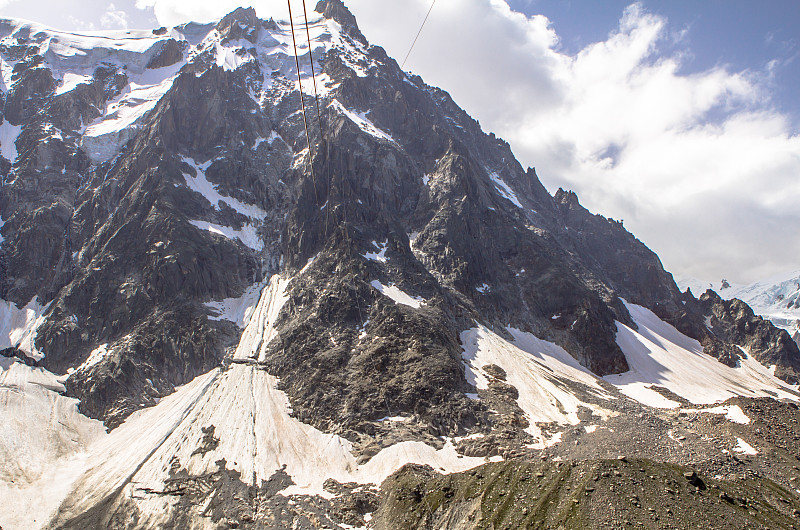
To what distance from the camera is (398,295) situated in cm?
9975

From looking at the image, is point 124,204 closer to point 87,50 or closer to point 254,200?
point 254,200

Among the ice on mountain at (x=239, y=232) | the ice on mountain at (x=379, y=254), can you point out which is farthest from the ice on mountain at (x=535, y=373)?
the ice on mountain at (x=239, y=232)

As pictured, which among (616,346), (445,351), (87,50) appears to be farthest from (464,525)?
(87,50)

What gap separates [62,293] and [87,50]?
10571cm

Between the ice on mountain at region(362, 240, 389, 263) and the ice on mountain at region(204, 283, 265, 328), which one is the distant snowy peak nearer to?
the ice on mountain at region(204, 283, 265, 328)

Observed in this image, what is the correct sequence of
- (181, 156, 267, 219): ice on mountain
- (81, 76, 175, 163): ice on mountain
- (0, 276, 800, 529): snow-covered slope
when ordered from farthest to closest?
(81, 76, 175, 163): ice on mountain < (181, 156, 267, 219): ice on mountain < (0, 276, 800, 529): snow-covered slope

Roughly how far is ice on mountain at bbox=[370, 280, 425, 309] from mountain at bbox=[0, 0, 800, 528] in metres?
0.68

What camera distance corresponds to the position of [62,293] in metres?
106

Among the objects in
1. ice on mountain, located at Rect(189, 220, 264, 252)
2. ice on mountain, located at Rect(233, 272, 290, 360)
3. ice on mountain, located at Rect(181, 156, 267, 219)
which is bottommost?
ice on mountain, located at Rect(233, 272, 290, 360)

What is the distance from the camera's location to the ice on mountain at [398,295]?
97.9 metres

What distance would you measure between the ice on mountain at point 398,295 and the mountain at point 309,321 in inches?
26.9

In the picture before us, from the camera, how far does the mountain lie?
59.4 metres

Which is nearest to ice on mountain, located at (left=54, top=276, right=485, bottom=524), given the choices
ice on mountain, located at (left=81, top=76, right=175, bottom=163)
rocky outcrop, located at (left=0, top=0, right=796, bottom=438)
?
rocky outcrop, located at (left=0, top=0, right=796, bottom=438)

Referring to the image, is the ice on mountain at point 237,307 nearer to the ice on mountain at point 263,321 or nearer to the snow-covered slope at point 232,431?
the ice on mountain at point 263,321
